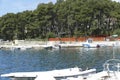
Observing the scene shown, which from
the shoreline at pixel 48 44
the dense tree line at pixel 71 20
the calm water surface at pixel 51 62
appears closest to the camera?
the calm water surface at pixel 51 62

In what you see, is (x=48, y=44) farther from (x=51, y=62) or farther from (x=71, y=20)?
(x=51, y=62)

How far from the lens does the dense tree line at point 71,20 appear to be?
14375 cm

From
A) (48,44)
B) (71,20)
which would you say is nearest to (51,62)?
(48,44)

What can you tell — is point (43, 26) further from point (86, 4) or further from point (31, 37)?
point (86, 4)

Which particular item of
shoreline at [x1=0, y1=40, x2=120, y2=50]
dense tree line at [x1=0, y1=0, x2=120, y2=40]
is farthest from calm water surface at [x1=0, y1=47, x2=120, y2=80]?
dense tree line at [x1=0, y1=0, x2=120, y2=40]

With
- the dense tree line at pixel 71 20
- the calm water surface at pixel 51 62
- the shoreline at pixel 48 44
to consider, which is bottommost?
the calm water surface at pixel 51 62

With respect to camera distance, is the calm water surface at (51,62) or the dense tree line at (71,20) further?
the dense tree line at (71,20)

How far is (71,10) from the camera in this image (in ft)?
485

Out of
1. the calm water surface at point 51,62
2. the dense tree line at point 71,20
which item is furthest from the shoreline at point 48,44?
the calm water surface at point 51,62

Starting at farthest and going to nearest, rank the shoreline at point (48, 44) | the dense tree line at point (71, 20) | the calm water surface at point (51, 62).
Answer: the dense tree line at point (71, 20) → the shoreline at point (48, 44) → the calm water surface at point (51, 62)

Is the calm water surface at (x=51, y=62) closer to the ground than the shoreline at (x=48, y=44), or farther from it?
closer to the ground

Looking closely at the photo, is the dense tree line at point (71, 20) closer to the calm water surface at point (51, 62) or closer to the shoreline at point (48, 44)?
the shoreline at point (48, 44)

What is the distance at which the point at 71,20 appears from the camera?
475 ft

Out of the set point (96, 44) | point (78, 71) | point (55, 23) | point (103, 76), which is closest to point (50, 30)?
point (55, 23)
